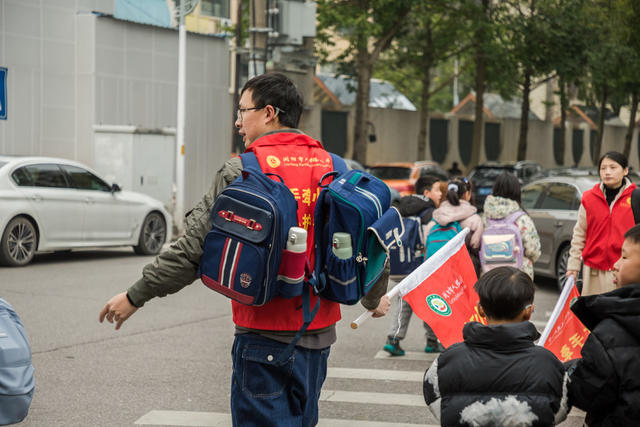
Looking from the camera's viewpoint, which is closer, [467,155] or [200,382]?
[200,382]

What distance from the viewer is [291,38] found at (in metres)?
23.0

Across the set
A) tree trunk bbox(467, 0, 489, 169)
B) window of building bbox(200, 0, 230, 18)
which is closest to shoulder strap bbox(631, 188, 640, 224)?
tree trunk bbox(467, 0, 489, 169)

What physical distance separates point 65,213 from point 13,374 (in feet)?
35.1

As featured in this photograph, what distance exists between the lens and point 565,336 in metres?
5.69

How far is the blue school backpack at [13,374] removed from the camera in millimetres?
4059

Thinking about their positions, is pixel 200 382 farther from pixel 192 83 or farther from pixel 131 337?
pixel 192 83

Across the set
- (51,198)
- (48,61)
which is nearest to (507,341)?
(51,198)

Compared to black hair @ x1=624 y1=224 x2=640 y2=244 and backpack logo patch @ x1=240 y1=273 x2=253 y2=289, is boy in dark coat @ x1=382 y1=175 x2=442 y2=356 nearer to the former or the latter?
black hair @ x1=624 y1=224 x2=640 y2=244

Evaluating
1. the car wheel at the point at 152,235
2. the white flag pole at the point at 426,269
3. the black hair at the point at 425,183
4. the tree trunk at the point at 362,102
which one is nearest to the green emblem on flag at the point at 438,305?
the white flag pole at the point at 426,269

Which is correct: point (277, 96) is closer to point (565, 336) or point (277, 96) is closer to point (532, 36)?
point (565, 336)

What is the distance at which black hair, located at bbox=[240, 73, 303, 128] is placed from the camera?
3621 millimetres

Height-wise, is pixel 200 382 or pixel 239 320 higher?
pixel 239 320

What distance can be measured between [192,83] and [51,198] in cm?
940

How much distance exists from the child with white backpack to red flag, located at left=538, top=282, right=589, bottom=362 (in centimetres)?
184
